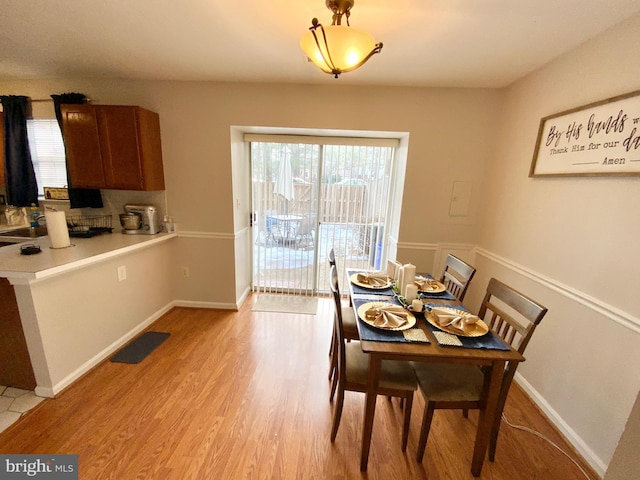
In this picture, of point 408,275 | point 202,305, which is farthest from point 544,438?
point 202,305

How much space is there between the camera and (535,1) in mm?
1283

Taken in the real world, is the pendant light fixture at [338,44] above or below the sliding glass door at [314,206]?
above

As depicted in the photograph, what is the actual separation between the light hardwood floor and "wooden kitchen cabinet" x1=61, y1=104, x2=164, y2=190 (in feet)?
5.52

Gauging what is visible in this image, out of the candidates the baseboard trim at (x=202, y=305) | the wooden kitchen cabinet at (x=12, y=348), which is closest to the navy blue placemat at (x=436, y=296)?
the baseboard trim at (x=202, y=305)

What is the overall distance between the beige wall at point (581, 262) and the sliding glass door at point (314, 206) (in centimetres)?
135

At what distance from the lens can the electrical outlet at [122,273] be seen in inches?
85.6

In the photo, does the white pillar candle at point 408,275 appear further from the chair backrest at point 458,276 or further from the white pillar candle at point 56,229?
the white pillar candle at point 56,229

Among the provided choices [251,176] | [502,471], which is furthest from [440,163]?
[502,471]

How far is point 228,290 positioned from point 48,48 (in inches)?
99.1

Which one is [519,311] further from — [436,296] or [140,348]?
[140,348]

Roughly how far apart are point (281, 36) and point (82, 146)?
2.15 meters

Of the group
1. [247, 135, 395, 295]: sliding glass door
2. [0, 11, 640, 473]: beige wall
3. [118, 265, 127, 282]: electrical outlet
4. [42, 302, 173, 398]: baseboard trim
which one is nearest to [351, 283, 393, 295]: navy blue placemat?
[0, 11, 640, 473]: beige wall

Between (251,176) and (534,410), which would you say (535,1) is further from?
(251,176)

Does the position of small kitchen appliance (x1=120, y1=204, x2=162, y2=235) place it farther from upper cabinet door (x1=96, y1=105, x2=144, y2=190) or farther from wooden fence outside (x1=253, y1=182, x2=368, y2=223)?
wooden fence outside (x1=253, y1=182, x2=368, y2=223)
